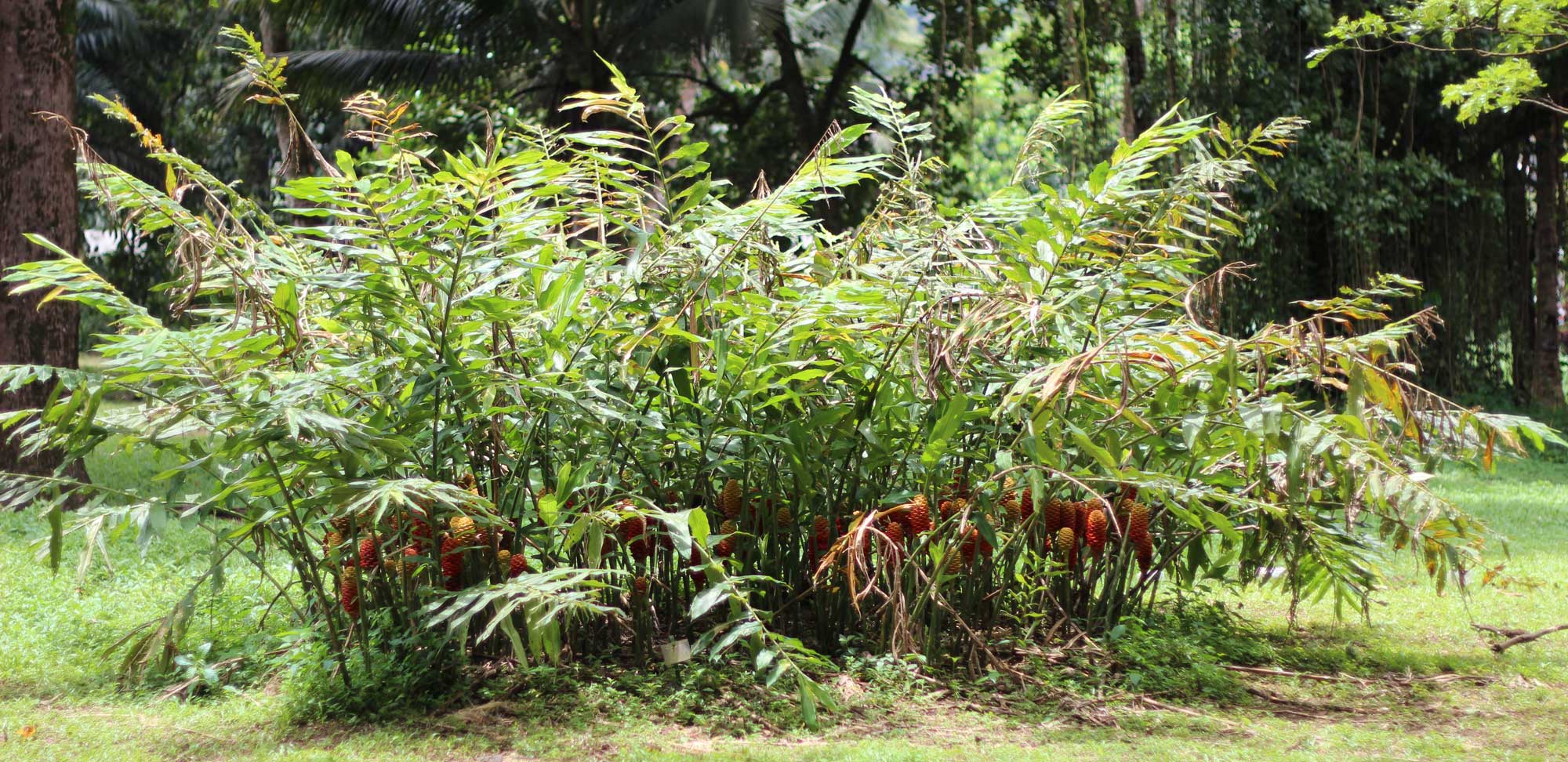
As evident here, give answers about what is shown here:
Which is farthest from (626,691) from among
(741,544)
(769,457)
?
(769,457)

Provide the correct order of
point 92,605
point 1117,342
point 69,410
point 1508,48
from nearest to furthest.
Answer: point 69,410, point 1117,342, point 92,605, point 1508,48

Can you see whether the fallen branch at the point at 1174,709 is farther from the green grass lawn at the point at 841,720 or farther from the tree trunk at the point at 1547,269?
the tree trunk at the point at 1547,269

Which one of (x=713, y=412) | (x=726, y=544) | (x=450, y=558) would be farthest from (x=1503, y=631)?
(x=450, y=558)

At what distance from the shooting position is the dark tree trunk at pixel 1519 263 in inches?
529

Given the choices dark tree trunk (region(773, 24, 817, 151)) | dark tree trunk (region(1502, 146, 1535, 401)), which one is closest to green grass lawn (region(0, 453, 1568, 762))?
dark tree trunk (region(1502, 146, 1535, 401))

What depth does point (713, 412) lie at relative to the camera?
138 inches

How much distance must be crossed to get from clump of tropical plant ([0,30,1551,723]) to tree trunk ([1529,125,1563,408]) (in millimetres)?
10746

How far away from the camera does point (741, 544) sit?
360 centimetres

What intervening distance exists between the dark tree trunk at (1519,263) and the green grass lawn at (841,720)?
10438 mm

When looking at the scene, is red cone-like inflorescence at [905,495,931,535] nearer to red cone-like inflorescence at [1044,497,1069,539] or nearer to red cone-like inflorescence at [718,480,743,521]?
red cone-like inflorescence at [1044,497,1069,539]

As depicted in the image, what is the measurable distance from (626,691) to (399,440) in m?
0.97

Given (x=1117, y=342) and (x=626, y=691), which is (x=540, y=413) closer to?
(x=626, y=691)

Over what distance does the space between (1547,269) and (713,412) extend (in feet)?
40.0

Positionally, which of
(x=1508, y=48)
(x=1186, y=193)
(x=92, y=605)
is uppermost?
(x=1508, y=48)
